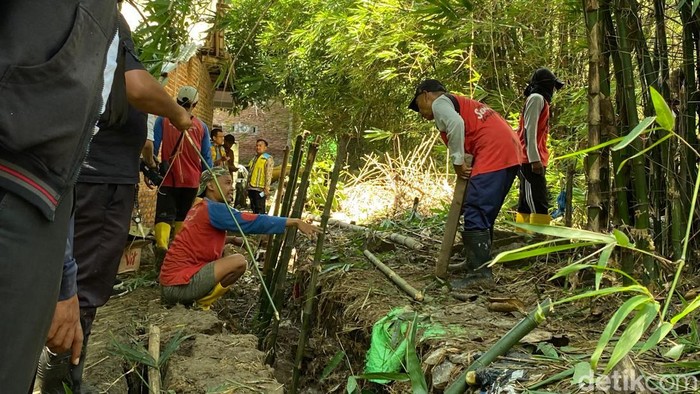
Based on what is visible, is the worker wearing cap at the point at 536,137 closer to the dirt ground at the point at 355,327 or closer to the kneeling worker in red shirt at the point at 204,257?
the dirt ground at the point at 355,327

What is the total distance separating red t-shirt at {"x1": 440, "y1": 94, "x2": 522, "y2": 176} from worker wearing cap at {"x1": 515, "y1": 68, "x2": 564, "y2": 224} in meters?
0.60

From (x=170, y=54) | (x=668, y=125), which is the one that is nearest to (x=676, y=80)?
(x=668, y=125)

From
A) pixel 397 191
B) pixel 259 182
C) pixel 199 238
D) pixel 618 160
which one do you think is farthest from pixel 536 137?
pixel 259 182

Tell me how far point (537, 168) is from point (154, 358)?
3.33m

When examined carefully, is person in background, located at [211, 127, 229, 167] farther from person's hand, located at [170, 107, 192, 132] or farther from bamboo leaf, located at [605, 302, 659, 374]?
bamboo leaf, located at [605, 302, 659, 374]

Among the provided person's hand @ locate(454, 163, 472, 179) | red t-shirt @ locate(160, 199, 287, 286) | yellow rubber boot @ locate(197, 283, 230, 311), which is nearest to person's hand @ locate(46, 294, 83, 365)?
red t-shirt @ locate(160, 199, 287, 286)

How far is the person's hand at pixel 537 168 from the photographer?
497 centimetres

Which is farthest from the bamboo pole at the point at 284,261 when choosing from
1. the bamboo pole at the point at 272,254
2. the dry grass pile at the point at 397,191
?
the dry grass pile at the point at 397,191

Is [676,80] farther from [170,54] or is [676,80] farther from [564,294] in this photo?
[170,54]

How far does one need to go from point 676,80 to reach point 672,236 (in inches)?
31.7

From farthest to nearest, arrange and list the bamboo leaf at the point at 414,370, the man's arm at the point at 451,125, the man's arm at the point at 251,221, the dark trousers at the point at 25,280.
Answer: the man's arm at the point at 451,125 → the man's arm at the point at 251,221 → the bamboo leaf at the point at 414,370 → the dark trousers at the point at 25,280

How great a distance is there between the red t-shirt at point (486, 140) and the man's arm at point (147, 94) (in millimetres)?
2232

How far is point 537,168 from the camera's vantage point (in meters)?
5.02

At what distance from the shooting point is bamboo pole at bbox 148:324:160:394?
273 centimetres
